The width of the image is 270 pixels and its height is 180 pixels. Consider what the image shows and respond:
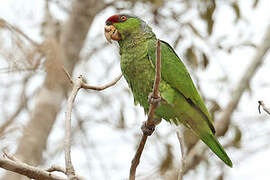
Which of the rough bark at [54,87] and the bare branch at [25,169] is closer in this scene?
the bare branch at [25,169]

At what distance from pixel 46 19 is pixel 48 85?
44.7 inches

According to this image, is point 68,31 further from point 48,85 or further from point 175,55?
point 175,55

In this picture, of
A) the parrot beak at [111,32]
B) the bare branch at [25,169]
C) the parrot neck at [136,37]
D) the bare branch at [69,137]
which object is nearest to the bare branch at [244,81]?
the parrot neck at [136,37]

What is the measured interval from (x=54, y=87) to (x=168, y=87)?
1913mm

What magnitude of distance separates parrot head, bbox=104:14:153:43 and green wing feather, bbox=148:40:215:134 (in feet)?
0.82

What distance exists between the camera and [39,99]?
4.62m

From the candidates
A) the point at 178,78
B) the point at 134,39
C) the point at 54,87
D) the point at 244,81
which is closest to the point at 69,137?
the point at 178,78

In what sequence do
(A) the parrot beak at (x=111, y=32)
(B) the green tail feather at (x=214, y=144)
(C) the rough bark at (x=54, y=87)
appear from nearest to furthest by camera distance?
(B) the green tail feather at (x=214, y=144) → (A) the parrot beak at (x=111, y=32) → (C) the rough bark at (x=54, y=87)

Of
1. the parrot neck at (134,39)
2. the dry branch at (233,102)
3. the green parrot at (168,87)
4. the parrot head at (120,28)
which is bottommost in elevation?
the dry branch at (233,102)

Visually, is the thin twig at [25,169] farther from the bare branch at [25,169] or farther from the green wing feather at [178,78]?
the green wing feather at [178,78]

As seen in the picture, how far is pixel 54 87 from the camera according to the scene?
14.7 feet

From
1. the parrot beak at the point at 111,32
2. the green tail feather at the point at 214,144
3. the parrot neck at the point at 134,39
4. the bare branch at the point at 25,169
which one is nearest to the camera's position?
the bare branch at the point at 25,169

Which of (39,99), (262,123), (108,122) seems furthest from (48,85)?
(262,123)

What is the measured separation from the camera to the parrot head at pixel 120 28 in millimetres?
3246
